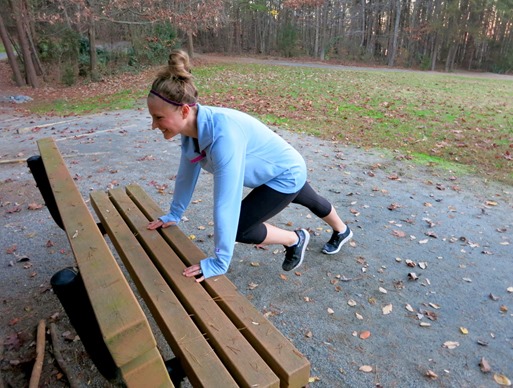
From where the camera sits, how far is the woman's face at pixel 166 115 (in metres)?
2.20

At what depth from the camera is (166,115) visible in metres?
2.22

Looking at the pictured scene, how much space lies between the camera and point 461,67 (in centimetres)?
2819

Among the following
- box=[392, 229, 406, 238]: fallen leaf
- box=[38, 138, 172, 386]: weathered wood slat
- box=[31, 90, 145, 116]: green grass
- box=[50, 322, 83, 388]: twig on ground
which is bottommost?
box=[31, 90, 145, 116]: green grass

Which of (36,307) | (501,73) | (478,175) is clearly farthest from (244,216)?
(501,73)

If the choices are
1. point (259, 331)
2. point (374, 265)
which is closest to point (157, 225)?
point (259, 331)

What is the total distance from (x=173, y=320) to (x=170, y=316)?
0.12ft

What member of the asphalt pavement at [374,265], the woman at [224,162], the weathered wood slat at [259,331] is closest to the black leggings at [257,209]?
the woman at [224,162]

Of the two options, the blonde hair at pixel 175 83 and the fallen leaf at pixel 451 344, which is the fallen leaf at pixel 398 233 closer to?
the fallen leaf at pixel 451 344

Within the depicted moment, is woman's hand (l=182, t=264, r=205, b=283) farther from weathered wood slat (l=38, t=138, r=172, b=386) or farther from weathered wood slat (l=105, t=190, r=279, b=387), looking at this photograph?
weathered wood slat (l=38, t=138, r=172, b=386)

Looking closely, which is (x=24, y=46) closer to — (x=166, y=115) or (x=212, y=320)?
(x=166, y=115)

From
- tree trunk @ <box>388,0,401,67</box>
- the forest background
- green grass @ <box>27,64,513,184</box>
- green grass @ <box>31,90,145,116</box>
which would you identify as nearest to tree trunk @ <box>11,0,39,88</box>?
the forest background

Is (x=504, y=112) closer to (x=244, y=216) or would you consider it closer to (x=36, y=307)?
(x=244, y=216)

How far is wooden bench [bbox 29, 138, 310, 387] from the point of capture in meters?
1.32

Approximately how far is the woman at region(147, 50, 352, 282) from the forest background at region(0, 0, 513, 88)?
15650 millimetres
